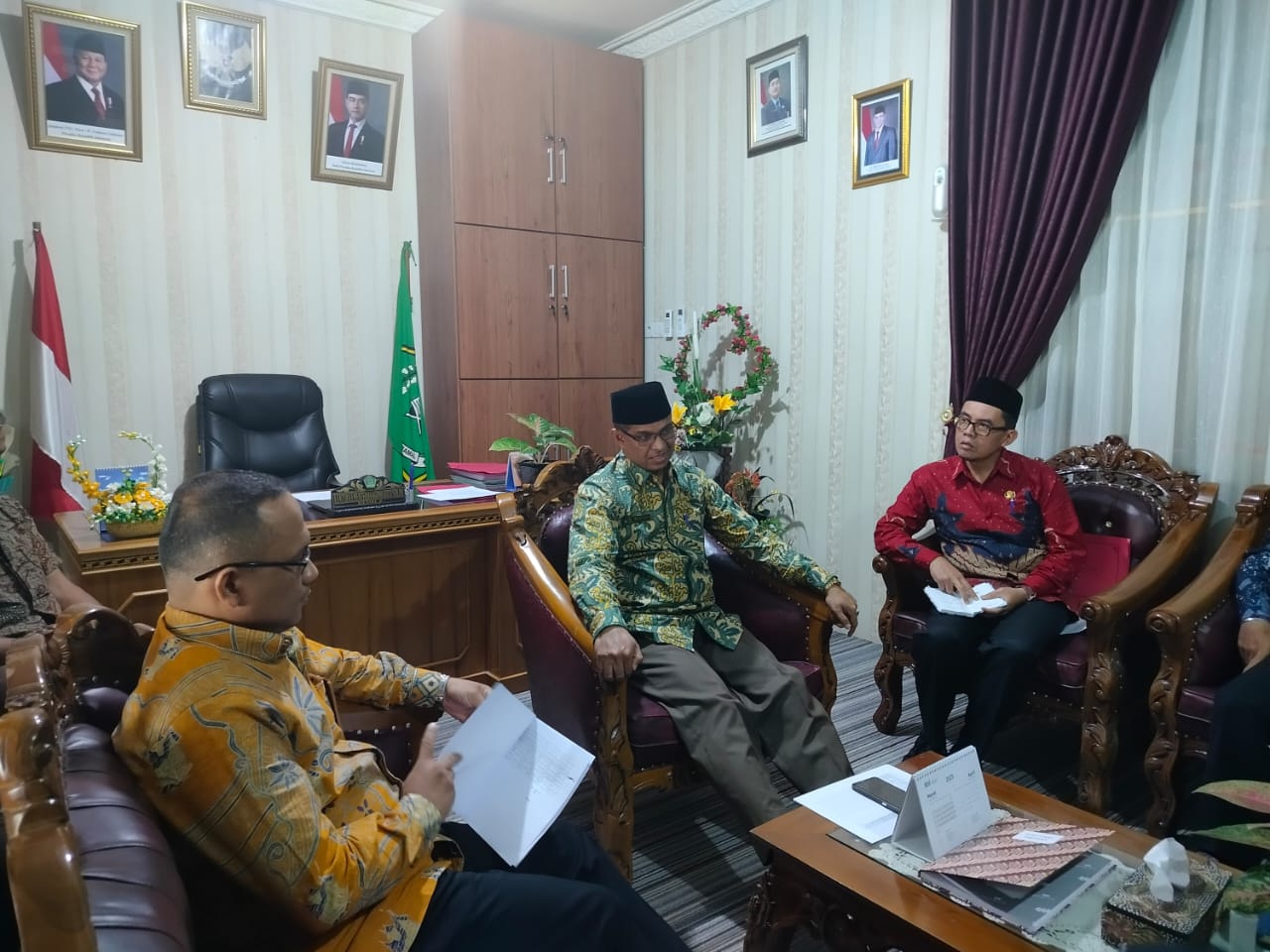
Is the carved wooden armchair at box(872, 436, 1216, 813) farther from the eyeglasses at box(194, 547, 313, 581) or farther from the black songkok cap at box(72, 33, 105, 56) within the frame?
the black songkok cap at box(72, 33, 105, 56)

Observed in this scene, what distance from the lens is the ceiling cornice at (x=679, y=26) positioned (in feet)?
13.1

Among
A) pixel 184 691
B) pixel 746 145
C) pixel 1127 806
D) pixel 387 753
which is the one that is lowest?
pixel 1127 806

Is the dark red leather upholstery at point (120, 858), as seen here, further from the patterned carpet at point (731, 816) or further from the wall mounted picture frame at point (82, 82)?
the wall mounted picture frame at point (82, 82)

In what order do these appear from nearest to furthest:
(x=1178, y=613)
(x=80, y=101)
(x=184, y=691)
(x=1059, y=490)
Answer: (x=184, y=691), (x=1178, y=613), (x=1059, y=490), (x=80, y=101)

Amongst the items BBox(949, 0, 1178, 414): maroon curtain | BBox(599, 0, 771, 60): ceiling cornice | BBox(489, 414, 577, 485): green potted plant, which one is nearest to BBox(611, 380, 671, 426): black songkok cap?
BBox(489, 414, 577, 485): green potted plant

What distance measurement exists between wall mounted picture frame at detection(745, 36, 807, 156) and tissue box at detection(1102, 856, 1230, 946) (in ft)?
10.7

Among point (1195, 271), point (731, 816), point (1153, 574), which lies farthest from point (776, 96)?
point (731, 816)

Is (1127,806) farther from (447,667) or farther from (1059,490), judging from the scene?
(447,667)

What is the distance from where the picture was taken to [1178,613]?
2.01m

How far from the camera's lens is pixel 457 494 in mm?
3037

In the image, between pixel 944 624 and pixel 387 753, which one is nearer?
pixel 387 753

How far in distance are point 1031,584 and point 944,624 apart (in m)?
0.29

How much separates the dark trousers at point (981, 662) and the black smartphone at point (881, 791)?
2.61ft

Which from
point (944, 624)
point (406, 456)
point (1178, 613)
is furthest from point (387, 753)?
point (406, 456)
